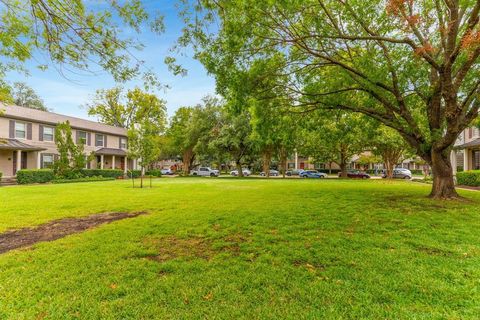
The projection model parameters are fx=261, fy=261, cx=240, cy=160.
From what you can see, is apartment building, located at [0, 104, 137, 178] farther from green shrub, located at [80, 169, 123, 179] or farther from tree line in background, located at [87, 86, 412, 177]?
tree line in background, located at [87, 86, 412, 177]

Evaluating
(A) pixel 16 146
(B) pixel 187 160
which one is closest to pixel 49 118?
(A) pixel 16 146

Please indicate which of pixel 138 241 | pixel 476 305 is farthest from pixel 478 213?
pixel 138 241

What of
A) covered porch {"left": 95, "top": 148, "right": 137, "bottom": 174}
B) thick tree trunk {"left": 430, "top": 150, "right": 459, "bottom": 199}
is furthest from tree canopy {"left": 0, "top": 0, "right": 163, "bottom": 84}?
covered porch {"left": 95, "top": 148, "right": 137, "bottom": 174}

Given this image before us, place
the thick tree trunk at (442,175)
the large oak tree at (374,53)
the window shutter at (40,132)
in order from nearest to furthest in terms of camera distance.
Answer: the large oak tree at (374,53)
the thick tree trunk at (442,175)
the window shutter at (40,132)

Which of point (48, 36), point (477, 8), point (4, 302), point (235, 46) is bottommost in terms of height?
point (4, 302)

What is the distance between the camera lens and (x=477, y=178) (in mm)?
17844

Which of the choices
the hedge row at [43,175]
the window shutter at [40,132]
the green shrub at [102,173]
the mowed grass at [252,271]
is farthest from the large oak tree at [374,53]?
the window shutter at [40,132]

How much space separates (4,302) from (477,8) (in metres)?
A: 11.3

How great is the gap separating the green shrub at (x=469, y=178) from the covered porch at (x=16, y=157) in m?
34.3

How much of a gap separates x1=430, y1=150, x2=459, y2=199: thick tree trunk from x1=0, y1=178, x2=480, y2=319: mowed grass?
12.7ft

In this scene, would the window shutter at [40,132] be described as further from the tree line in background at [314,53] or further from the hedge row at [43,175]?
the tree line in background at [314,53]

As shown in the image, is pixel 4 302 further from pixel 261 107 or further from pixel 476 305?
pixel 261 107

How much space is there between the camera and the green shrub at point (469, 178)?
58.9 feet

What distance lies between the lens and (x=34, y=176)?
20.9 meters
